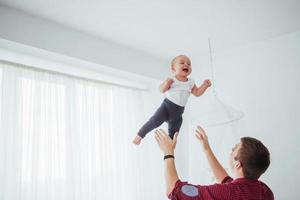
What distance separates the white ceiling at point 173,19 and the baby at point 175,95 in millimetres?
643

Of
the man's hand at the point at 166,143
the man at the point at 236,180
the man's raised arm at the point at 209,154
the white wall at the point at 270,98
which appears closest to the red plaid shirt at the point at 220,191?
the man at the point at 236,180

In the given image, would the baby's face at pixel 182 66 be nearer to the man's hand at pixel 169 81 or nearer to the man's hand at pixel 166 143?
the man's hand at pixel 169 81

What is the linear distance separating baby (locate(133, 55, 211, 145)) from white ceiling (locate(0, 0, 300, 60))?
25.3 inches

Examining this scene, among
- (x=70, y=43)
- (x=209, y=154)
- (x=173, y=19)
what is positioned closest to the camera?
(x=209, y=154)

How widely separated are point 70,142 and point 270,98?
1.90m

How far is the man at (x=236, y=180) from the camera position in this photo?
1412mm

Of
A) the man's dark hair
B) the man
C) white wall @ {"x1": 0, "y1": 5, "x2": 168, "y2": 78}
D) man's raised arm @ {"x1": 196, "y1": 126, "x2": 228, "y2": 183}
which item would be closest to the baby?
the man

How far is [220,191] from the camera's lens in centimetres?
144

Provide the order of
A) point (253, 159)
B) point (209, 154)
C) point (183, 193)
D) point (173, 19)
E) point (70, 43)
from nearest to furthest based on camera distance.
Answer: point (183, 193) → point (253, 159) → point (209, 154) → point (173, 19) → point (70, 43)

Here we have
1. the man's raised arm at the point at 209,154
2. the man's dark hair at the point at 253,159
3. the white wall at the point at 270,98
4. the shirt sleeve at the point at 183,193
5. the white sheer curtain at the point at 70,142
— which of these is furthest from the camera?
the white wall at the point at 270,98

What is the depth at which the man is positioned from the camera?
141 cm

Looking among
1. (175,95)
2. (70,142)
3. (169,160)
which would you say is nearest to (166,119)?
(175,95)

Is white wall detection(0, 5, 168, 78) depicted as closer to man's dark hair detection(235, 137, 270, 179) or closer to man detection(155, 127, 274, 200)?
man detection(155, 127, 274, 200)

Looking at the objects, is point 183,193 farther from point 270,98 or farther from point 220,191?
point 270,98
